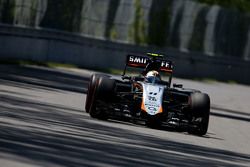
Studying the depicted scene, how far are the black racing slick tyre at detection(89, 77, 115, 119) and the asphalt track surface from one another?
0.68 feet

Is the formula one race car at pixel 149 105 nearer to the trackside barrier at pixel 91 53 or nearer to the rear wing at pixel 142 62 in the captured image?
the rear wing at pixel 142 62

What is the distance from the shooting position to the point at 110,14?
45.8m

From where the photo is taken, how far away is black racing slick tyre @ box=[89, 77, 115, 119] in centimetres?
1848

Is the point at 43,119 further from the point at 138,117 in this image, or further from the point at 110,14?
the point at 110,14

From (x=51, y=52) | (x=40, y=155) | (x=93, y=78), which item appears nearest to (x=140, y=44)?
(x=51, y=52)

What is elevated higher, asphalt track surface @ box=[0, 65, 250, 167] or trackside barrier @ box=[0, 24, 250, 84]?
asphalt track surface @ box=[0, 65, 250, 167]

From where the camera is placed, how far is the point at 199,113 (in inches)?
727

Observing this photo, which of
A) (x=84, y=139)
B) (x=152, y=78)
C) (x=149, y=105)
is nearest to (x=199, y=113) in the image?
(x=149, y=105)

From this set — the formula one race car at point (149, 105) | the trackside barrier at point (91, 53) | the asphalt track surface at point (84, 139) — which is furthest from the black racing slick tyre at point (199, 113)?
the trackside barrier at point (91, 53)

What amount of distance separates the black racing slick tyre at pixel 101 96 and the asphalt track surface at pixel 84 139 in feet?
0.68

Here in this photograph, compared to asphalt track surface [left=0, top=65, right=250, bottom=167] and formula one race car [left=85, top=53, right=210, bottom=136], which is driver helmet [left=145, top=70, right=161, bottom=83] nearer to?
formula one race car [left=85, top=53, right=210, bottom=136]

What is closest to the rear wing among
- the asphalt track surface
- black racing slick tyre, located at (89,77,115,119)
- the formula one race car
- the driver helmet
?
the driver helmet

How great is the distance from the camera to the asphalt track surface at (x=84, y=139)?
11914 millimetres

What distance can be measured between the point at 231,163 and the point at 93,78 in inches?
218
